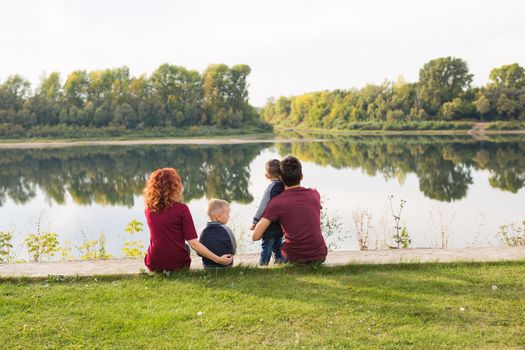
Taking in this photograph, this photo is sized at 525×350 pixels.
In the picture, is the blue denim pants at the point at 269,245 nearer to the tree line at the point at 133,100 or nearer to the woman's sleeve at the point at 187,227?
the woman's sleeve at the point at 187,227

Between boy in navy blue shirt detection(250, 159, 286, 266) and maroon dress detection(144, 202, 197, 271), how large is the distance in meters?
0.91

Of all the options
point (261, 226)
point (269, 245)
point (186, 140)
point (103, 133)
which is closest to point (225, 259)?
point (261, 226)

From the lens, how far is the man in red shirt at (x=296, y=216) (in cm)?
570

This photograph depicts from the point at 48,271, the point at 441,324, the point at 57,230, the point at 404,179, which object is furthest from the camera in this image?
the point at 404,179

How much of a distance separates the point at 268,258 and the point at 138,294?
5.88ft

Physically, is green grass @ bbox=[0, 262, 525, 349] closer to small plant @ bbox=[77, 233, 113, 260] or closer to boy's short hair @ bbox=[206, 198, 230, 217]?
boy's short hair @ bbox=[206, 198, 230, 217]

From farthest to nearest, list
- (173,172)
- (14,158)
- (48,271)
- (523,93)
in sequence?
(523,93), (14,158), (48,271), (173,172)

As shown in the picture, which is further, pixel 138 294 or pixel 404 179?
pixel 404 179

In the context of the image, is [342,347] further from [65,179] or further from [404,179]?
[65,179]

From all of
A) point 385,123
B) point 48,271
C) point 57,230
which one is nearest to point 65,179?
point 57,230

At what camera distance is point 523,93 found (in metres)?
73.2

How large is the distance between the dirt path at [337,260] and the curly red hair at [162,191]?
891mm

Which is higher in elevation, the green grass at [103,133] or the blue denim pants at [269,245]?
the green grass at [103,133]

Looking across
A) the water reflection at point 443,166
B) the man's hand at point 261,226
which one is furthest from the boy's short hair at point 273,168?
the water reflection at point 443,166
